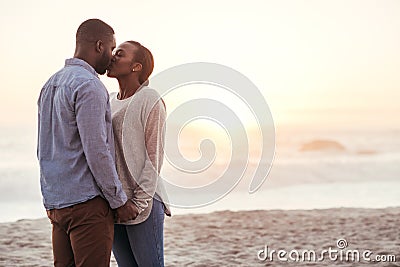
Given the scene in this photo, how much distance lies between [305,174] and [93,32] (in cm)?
438

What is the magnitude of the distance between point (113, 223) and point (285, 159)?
4279 millimetres

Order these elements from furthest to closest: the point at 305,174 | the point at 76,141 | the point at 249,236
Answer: the point at 305,174 → the point at 249,236 → the point at 76,141

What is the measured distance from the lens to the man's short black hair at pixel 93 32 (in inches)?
70.4

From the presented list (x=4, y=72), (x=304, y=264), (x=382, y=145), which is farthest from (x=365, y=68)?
(x=4, y=72)

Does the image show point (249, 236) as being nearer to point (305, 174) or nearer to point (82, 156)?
point (305, 174)

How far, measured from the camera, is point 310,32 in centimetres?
470

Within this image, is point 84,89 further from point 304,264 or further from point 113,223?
point 304,264

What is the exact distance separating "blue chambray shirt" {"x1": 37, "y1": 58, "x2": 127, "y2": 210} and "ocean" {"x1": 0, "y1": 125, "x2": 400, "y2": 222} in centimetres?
326

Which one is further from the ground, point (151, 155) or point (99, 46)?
point (99, 46)

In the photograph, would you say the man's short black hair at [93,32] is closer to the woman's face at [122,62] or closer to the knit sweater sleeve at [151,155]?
the woman's face at [122,62]

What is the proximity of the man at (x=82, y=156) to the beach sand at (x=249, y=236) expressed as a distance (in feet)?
6.89

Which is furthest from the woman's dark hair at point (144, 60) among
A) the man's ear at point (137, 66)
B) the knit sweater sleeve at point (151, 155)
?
the knit sweater sleeve at point (151, 155)

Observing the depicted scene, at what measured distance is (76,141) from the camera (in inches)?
67.6

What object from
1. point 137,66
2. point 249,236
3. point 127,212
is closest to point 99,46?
point 137,66
